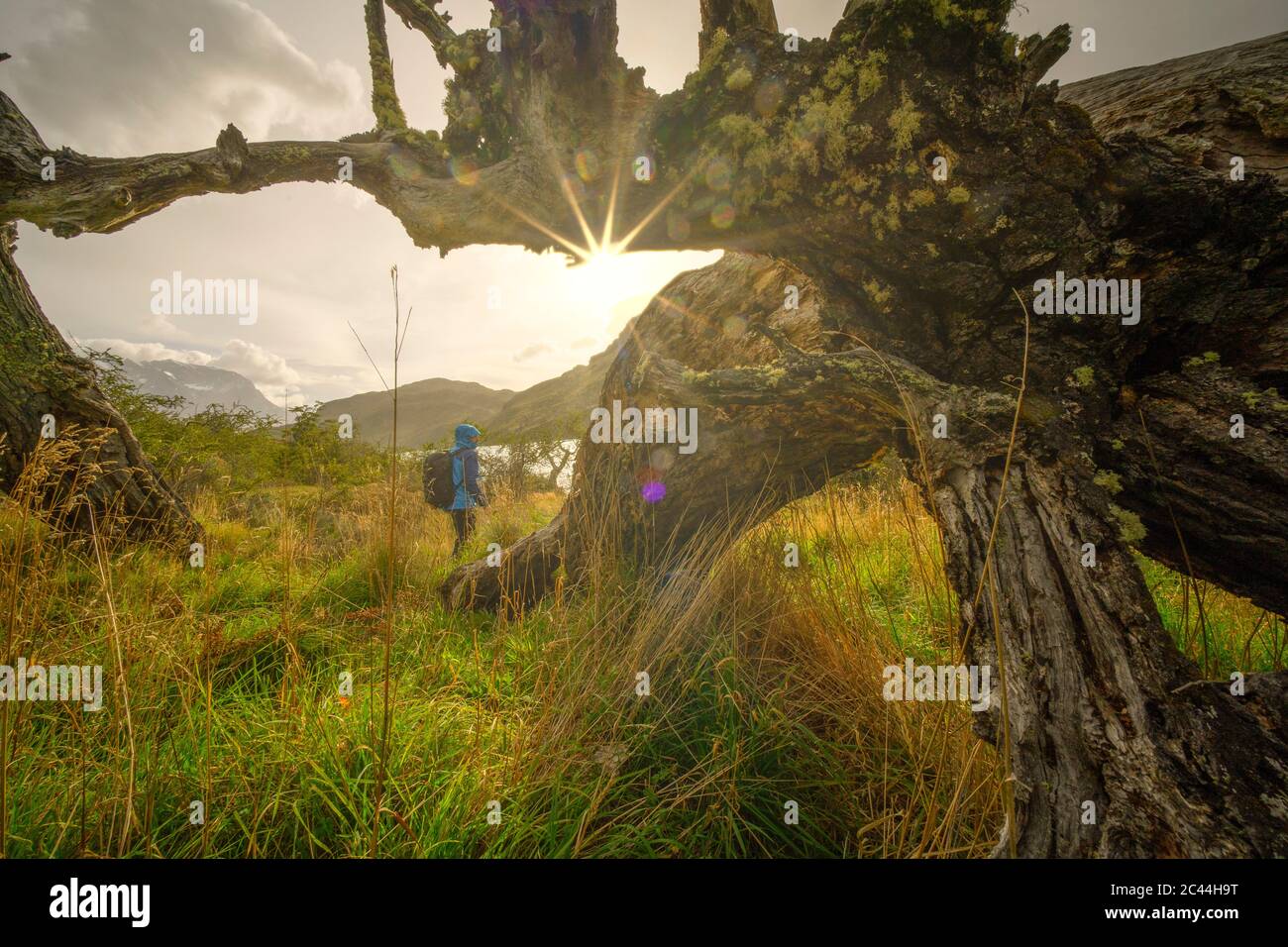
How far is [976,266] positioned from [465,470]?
22.1 ft

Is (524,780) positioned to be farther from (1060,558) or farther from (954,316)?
(954,316)

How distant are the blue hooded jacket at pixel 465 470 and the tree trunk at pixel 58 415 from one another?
2995mm

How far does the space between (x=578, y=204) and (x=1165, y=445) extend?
2803 mm

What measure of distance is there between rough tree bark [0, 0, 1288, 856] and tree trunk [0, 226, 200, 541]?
245 cm

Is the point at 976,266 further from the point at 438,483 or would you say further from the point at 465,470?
the point at 438,483

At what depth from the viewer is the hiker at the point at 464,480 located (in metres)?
7.10

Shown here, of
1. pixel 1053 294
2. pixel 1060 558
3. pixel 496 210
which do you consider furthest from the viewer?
pixel 496 210

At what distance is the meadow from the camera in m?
1.64

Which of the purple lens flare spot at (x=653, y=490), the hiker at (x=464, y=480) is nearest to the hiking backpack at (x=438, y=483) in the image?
the hiker at (x=464, y=480)

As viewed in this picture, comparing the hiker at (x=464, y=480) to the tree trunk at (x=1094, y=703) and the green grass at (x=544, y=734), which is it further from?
the tree trunk at (x=1094, y=703)

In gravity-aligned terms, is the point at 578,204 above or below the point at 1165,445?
above

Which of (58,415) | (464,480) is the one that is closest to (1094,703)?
(464,480)
